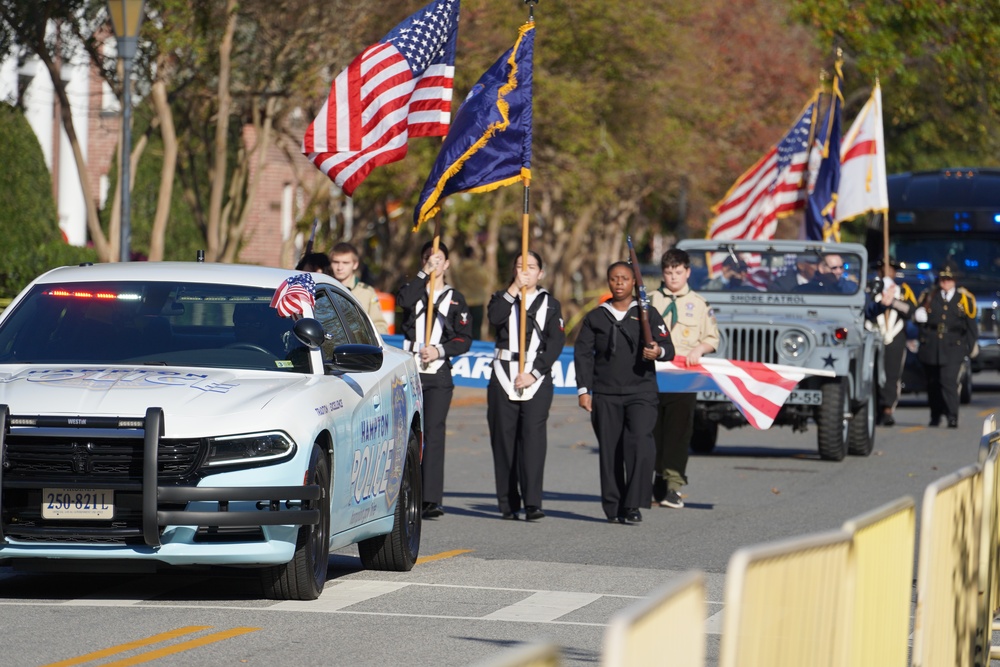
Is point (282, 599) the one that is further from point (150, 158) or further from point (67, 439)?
point (150, 158)

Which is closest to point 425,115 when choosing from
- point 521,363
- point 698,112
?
point 521,363

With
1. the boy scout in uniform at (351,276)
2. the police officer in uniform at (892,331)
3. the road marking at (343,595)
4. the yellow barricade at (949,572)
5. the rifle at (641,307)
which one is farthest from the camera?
the police officer in uniform at (892,331)

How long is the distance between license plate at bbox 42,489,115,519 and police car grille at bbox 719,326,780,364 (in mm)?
11398

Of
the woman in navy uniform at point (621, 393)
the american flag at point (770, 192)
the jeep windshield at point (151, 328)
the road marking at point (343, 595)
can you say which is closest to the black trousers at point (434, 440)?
the woman in navy uniform at point (621, 393)

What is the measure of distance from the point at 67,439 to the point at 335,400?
1.36 m

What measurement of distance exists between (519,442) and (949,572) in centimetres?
691

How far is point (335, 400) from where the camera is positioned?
29.5 ft

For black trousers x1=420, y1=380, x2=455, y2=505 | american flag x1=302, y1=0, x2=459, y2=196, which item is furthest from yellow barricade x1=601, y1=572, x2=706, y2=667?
american flag x1=302, y1=0, x2=459, y2=196

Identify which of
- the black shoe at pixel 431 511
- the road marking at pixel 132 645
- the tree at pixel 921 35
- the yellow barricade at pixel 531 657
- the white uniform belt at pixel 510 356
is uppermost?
the tree at pixel 921 35

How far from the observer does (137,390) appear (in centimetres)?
834

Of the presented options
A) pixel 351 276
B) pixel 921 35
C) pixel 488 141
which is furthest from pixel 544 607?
pixel 921 35

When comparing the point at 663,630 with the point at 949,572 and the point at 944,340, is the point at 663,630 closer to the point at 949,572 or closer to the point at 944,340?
the point at 949,572

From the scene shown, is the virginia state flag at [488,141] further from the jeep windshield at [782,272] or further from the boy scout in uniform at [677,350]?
the jeep windshield at [782,272]

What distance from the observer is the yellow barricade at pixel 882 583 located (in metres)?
4.91
